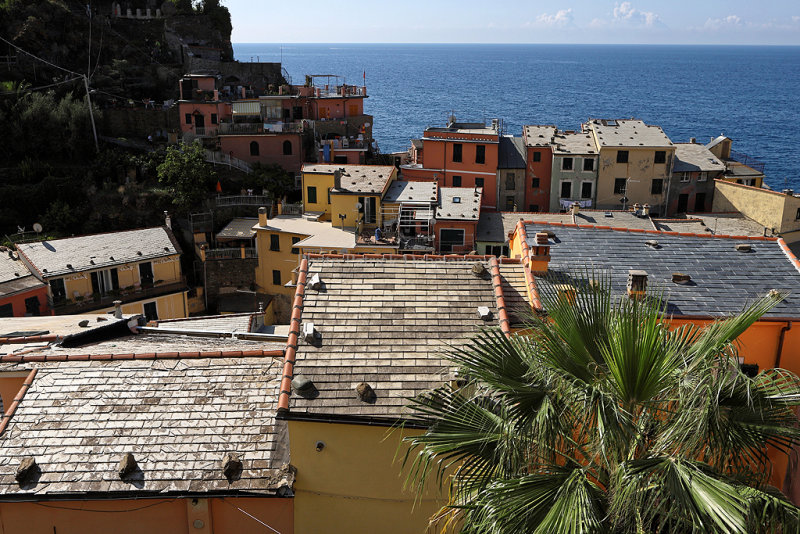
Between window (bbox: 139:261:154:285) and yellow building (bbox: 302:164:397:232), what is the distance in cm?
1080

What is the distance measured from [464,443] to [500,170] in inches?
1867

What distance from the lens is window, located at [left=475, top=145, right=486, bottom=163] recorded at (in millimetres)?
53406

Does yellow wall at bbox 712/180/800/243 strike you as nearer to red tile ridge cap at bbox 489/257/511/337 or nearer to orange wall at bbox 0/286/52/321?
red tile ridge cap at bbox 489/257/511/337

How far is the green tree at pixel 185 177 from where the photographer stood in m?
49.0

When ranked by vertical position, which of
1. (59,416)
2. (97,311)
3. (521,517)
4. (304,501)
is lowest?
(97,311)

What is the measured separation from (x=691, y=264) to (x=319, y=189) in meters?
30.0

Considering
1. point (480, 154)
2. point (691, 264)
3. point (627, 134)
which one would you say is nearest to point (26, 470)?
point (691, 264)

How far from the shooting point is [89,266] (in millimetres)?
37469

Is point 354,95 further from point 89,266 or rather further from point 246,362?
point 246,362

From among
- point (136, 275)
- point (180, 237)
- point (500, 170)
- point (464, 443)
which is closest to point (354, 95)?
point (500, 170)

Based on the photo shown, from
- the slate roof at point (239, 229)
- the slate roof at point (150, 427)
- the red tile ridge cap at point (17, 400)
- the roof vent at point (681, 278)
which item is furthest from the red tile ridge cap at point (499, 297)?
the slate roof at point (239, 229)

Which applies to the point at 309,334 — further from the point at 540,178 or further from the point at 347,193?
the point at 540,178

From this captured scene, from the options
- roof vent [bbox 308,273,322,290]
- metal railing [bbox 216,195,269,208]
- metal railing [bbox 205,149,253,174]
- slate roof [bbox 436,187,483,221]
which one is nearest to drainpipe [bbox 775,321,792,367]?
roof vent [bbox 308,273,322,290]

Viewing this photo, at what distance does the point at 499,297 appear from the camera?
16.2 meters
